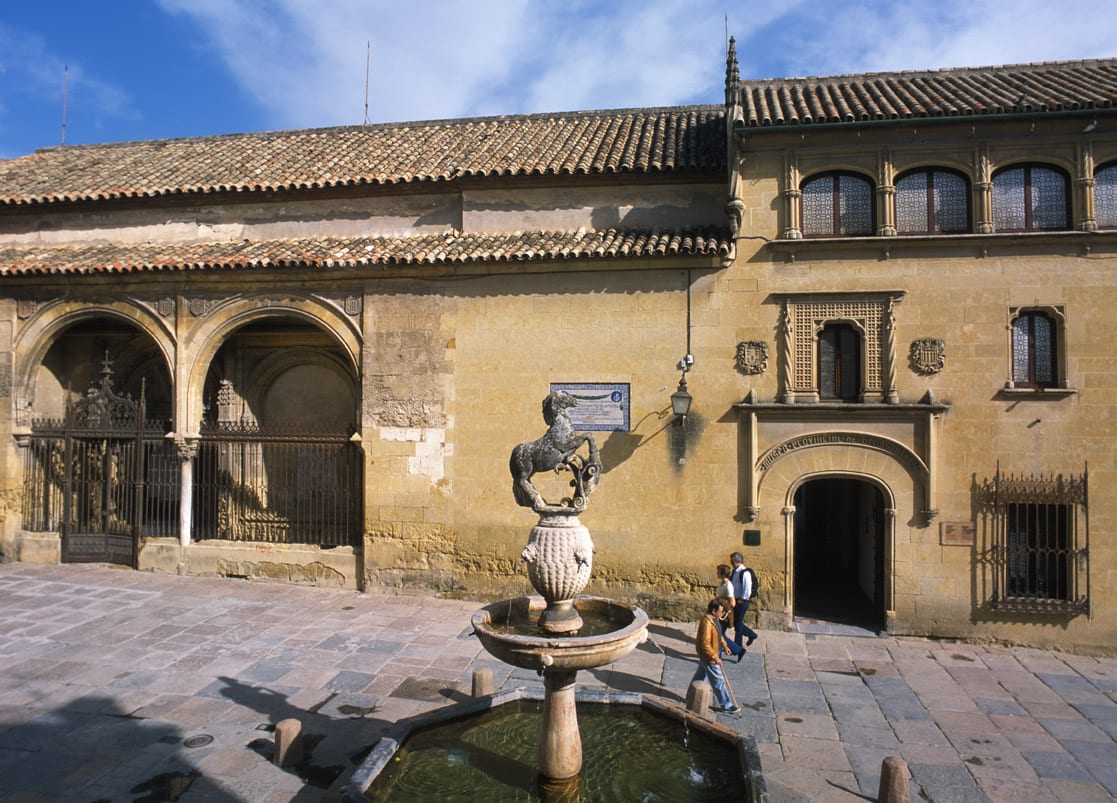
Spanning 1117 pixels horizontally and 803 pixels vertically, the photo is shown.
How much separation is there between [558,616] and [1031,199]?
9478mm

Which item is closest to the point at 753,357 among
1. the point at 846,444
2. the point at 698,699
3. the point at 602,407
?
the point at 846,444

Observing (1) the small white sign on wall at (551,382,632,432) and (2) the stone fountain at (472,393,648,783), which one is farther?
(1) the small white sign on wall at (551,382,632,432)

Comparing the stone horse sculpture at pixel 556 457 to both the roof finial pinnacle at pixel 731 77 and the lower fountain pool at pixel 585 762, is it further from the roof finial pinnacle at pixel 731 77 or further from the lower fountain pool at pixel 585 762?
the roof finial pinnacle at pixel 731 77

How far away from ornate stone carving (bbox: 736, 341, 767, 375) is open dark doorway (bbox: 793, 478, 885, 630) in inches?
107

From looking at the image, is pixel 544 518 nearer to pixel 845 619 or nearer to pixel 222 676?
pixel 222 676

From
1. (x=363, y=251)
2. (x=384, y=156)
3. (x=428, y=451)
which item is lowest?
(x=428, y=451)

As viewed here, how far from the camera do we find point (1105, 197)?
9781mm

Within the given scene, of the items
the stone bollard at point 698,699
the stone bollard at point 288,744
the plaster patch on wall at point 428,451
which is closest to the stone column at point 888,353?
the stone bollard at point 698,699

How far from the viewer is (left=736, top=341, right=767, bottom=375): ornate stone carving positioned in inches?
410

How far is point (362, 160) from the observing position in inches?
542

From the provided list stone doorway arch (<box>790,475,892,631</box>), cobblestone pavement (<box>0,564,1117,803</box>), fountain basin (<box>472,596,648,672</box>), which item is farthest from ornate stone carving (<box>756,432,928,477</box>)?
fountain basin (<box>472,596,648,672</box>)

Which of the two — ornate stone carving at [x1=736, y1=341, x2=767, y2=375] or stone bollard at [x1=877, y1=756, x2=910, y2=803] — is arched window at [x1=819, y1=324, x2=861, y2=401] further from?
stone bollard at [x1=877, y1=756, x2=910, y2=803]

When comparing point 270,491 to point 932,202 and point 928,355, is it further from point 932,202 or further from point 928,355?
point 932,202

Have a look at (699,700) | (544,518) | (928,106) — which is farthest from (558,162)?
(699,700)
